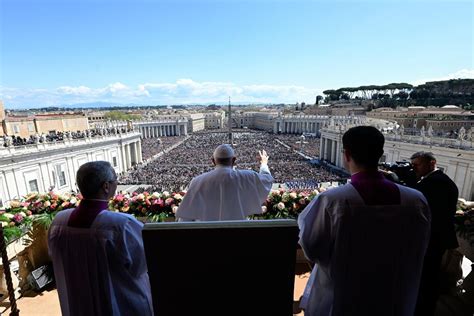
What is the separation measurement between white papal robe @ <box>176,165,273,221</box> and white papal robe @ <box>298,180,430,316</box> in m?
1.28

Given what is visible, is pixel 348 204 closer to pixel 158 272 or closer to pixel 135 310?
pixel 158 272

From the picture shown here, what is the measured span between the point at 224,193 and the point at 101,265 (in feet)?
4.82

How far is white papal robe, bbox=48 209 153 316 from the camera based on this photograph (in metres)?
1.96

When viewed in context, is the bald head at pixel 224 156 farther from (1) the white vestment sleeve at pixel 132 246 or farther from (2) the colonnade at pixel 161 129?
(2) the colonnade at pixel 161 129

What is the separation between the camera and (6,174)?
18.5 meters

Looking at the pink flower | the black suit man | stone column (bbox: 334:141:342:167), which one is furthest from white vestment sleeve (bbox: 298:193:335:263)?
stone column (bbox: 334:141:342:167)

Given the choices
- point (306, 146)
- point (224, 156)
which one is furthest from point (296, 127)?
point (224, 156)

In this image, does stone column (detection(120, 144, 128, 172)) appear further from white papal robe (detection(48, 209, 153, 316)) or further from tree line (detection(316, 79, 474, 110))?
tree line (detection(316, 79, 474, 110))

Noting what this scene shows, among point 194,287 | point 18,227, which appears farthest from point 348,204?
point 18,227

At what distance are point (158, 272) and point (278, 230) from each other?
0.85 m

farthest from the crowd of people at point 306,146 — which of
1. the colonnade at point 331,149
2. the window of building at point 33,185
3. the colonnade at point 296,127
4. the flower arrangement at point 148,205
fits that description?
the flower arrangement at point 148,205

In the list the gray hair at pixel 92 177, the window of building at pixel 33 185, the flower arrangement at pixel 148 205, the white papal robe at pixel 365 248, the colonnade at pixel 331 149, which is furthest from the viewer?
the colonnade at pixel 331 149

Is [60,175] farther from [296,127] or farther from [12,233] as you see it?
[296,127]

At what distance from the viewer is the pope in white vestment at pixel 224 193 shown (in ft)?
10.3
